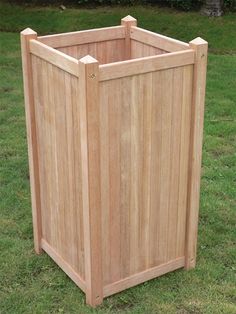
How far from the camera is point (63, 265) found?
414 cm

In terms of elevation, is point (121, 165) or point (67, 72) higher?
point (67, 72)

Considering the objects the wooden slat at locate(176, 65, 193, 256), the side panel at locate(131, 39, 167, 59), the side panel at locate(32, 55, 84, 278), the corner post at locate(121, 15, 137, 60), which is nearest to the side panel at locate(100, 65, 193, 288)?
the wooden slat at locate(176, 65, 193, 256)

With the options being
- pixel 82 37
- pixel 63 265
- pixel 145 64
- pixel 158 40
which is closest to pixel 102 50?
pixel 82 37

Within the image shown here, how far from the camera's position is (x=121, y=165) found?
11.7 ft

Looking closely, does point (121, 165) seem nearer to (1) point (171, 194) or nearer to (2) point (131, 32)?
(1) point (171, 194)

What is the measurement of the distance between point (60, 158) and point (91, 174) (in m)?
0.43

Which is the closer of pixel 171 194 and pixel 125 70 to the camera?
pixel 125 70

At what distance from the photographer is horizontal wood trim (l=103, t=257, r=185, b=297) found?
3896mm

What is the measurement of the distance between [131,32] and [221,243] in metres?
1.80

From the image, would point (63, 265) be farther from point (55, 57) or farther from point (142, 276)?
point (55, 57)

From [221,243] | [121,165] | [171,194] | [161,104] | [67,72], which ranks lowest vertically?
[221,243]

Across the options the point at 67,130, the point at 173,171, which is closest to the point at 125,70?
the point at 67,130

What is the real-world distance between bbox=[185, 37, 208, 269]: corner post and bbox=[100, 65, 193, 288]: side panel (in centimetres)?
4

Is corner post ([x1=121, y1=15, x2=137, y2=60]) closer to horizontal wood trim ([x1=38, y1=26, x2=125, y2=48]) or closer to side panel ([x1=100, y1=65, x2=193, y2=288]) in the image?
horizontal wood trim ([x1=38, y1=26, x2=125, y2=48])
